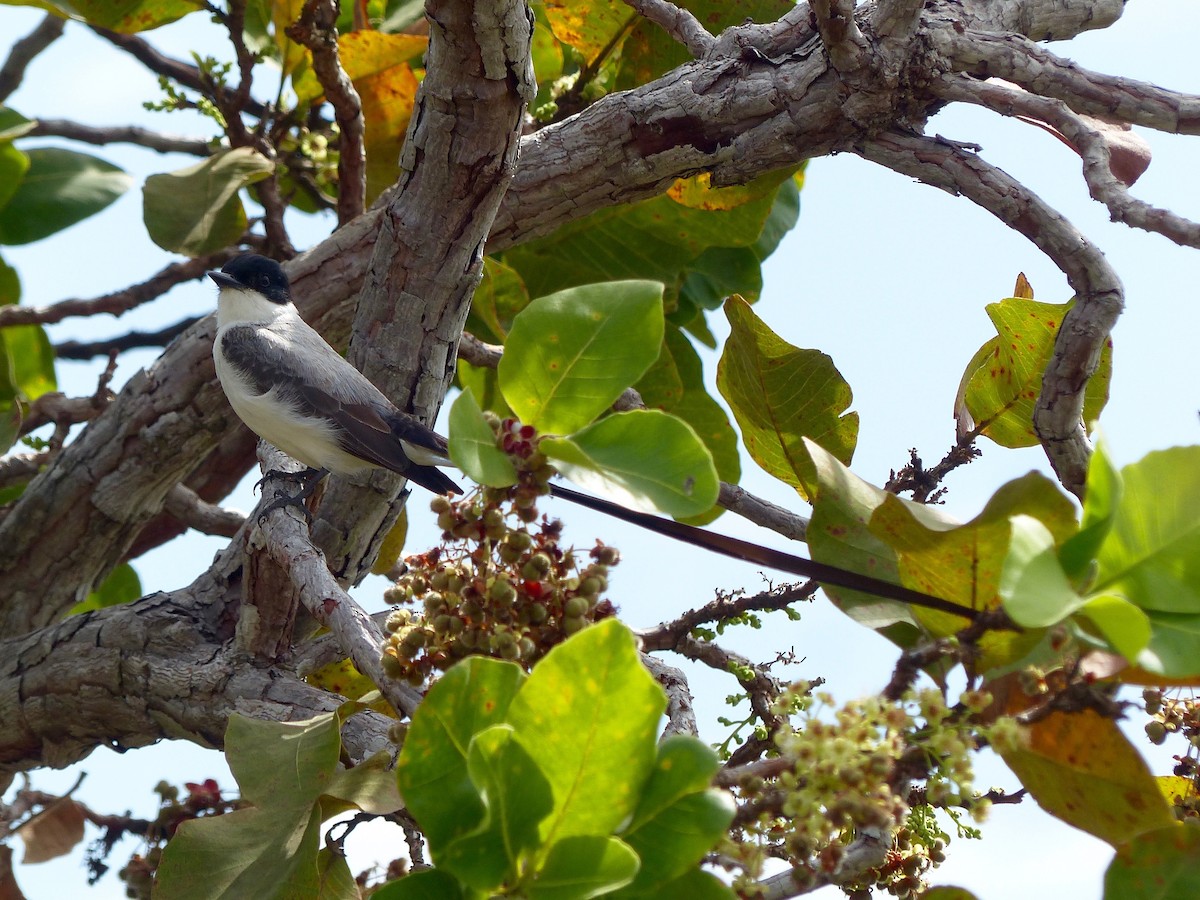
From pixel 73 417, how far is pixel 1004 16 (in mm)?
3298

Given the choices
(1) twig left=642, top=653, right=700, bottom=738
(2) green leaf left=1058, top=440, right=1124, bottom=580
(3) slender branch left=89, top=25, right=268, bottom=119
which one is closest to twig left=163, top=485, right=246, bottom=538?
(3) slender branch left=89, top=25, right=268, bottom=119

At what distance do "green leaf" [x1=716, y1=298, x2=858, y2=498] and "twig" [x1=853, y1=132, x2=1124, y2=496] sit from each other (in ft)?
1.39

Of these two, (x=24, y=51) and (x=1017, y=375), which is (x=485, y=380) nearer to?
(x=1017, y=375)

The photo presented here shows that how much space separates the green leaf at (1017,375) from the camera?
7.25 ft

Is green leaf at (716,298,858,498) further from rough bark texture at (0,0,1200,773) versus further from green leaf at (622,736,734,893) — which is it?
green leaf at (622,736,734,893)

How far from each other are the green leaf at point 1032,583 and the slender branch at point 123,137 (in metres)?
4.49

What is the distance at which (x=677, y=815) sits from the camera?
3.90 feet

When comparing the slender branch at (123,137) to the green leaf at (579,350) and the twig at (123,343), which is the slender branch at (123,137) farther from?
the green leaf at (579,350)

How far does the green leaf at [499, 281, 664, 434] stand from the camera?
1.36 m

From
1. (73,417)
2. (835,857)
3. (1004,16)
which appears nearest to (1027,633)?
(835,857)

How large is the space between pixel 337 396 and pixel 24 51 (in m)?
3.45

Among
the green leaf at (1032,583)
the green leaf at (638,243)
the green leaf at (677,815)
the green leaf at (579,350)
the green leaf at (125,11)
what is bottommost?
the green leaf at (677,815)

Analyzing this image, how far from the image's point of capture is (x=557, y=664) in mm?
1168

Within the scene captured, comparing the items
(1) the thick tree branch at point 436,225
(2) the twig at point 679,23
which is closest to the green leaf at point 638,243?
(2) the twig at point 679,23
